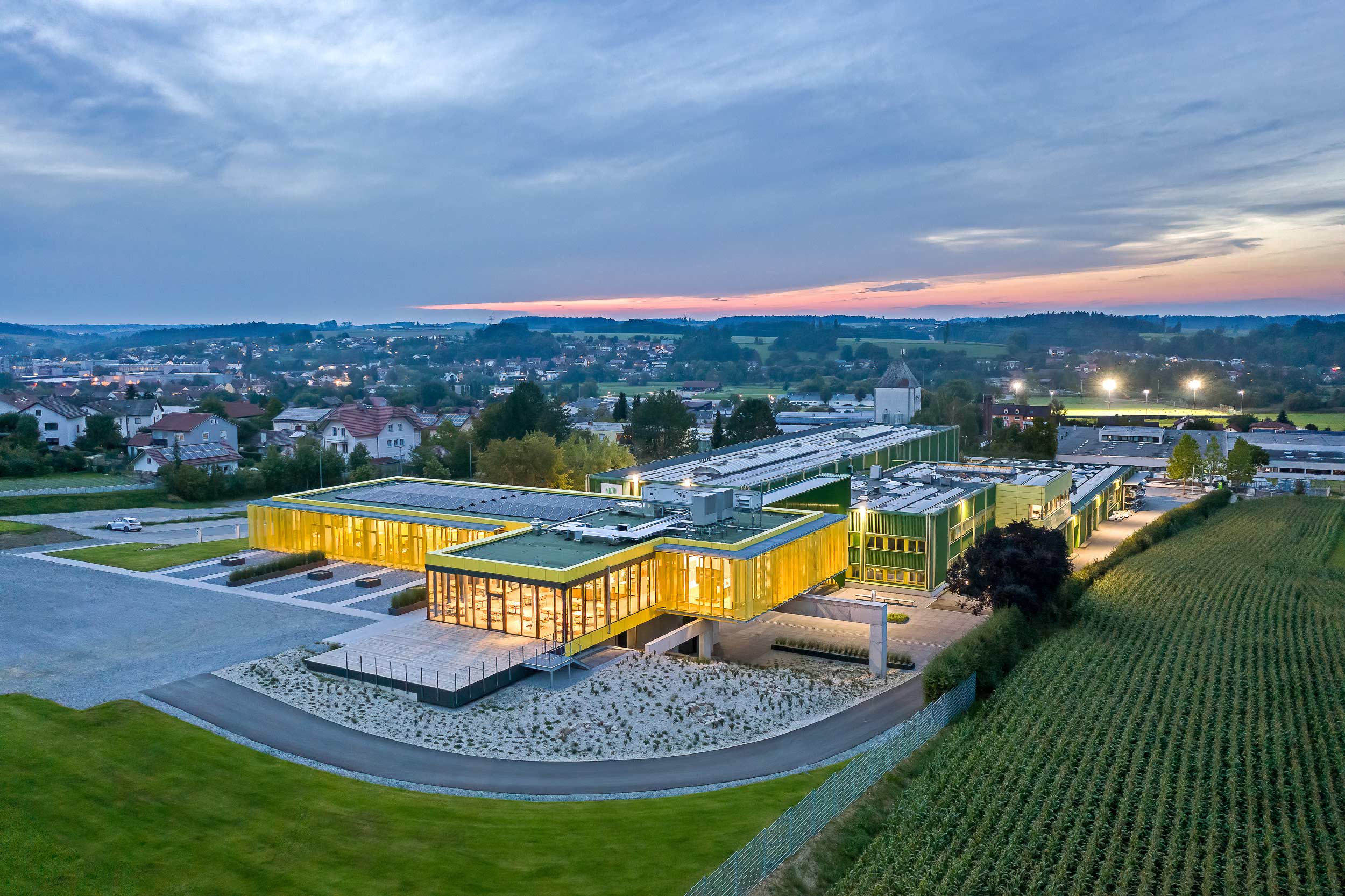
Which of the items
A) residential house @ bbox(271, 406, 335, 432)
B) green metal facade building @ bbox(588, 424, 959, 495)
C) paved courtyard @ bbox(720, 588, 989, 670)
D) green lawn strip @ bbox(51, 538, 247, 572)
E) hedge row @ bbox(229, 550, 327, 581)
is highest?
residential house @ bbox(271, 406, 335, 432)

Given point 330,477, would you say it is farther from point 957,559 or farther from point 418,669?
point 957,559

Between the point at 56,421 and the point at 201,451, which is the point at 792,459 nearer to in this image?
the point at 201,451

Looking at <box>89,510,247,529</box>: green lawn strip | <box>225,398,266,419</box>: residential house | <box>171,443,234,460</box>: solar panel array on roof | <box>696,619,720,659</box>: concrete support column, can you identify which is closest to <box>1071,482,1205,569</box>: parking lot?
<box>696,619,720,659</box>: concrete support column

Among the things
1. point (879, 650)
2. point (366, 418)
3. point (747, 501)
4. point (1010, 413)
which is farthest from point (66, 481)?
point (1010, 413)

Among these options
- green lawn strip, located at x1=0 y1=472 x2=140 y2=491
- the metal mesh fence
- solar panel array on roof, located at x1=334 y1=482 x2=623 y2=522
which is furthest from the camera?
green lawn strip, located at x1=0 y1=472 x2=140 y2=491

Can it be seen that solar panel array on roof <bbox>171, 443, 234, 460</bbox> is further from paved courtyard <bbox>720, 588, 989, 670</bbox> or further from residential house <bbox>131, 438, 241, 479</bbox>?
paved courtyard <bbox>720, 588, 989, 670</bbox>

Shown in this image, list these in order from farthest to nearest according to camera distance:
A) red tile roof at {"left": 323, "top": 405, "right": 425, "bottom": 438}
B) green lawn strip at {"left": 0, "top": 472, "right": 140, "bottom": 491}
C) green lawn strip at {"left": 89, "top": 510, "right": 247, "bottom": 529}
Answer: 1. red tile roof at {"left": 323, "top": 405, "right": 425, "bottom": 438}
2. green lawn strip at {"left": 0, "top": 472, "right": 140, "bottom": 491}
3. green lawn strip at {"left": 89, "top": 510, "right": 247, "bottom": 529}

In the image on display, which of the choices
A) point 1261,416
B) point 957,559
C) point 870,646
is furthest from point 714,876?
point 1261,416

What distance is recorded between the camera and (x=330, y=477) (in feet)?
243

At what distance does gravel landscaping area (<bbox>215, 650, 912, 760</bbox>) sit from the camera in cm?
2491

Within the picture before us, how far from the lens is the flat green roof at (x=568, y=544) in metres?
32.4

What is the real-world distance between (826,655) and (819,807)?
15.2 m

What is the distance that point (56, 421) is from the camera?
92.3 m

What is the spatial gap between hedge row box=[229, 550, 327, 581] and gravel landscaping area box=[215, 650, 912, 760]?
12.2 metres
